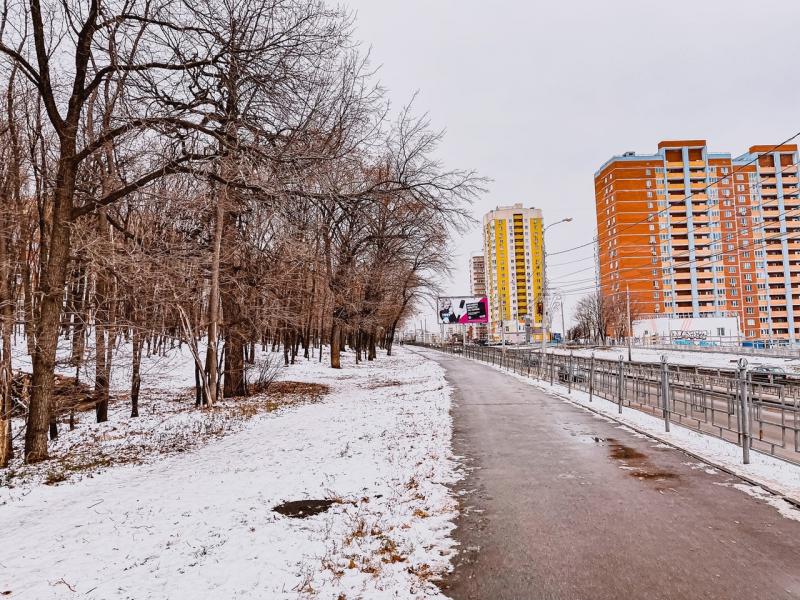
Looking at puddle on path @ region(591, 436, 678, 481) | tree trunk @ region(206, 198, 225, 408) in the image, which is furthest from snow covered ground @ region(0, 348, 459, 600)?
tree trunk @ region(206, 198, 225, 408)

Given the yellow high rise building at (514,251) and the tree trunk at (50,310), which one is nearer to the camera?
the tree trunk at (50,310)

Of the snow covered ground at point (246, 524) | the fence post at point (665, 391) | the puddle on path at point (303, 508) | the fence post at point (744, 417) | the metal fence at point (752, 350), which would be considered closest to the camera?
the snow covered ground at point (246, 524)

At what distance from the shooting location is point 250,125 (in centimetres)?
935

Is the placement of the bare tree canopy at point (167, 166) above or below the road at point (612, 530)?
above

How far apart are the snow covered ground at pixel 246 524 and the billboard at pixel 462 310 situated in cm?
3443

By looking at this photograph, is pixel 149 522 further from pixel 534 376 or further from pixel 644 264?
pixel 644 264

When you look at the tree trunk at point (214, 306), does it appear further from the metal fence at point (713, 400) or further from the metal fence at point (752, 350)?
the metal fence at point (752, 350)

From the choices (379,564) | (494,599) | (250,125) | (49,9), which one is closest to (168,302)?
(250,125)

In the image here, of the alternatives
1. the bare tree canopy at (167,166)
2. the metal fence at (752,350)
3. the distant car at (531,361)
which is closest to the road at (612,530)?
the bare tree canopy at (167,166)

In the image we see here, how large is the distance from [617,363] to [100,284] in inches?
601

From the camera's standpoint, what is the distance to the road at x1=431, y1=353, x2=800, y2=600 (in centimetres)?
398

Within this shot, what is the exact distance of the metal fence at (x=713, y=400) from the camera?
23.8 feet

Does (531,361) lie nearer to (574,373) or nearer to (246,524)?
(574,373)

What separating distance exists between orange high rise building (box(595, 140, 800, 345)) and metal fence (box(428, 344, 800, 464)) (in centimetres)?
9477
